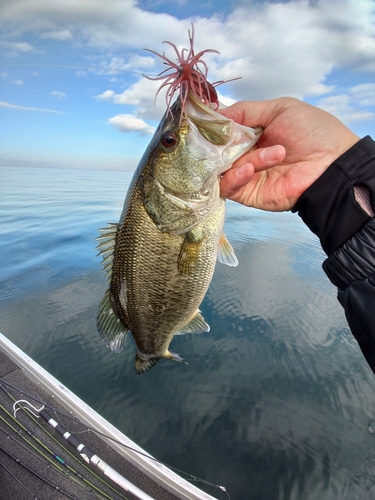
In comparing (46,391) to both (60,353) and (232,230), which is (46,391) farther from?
(232,230)

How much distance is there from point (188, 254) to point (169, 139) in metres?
0.69

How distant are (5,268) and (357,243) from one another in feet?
27.8

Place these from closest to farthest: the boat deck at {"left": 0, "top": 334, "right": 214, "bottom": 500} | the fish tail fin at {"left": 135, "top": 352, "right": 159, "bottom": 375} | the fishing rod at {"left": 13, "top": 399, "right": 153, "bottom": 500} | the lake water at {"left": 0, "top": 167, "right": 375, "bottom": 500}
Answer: the fish tail fin at {"left": 135, "top": 352, "right": 159, "bottom": 375} < the fishing rod at {"left": 13, "top": 399, "right": 153, "bottom": 500} < the boat deck at {"left": 0, "top": 334, "right": 214, "bottom": 500} < the lake water at {"left": 0, "top": 167, "right": 375, "bottom": 500}

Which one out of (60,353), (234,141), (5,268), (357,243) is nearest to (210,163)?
(234,141)

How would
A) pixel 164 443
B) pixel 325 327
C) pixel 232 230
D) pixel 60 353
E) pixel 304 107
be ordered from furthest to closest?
pixel 232 230 < pixel 325 327 < pixel 60 353 < pixel 164 443 < pixel 304 107

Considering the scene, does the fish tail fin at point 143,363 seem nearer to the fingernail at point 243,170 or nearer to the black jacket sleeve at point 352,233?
the black jacket sleeve at point 352,233

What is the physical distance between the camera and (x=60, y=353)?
486 centimetres

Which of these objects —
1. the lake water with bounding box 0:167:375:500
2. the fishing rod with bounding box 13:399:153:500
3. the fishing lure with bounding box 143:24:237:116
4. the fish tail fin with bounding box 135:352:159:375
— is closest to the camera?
the fishing lure with bounding box 143:24:237:116

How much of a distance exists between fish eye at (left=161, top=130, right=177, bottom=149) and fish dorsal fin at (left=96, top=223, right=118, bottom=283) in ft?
2.02

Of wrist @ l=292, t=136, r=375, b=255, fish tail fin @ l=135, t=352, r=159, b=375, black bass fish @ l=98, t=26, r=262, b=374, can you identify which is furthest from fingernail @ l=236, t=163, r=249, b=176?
fish tail fin @ l=135, t=352, r=159, b=375

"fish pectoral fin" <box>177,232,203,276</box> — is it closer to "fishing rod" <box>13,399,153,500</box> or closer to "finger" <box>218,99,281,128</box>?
"finger" <box>218,99,281,128</box>

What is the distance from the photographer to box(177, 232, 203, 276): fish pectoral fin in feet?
5.83

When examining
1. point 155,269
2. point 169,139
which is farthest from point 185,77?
point 155,269

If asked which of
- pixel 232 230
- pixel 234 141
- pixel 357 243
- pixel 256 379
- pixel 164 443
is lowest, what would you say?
pixel 164 443
